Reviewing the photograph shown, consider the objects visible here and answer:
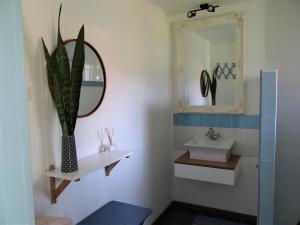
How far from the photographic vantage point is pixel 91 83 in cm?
177

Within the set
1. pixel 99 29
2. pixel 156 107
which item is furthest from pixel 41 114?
pixel 156 107

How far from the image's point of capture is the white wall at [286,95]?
8.13 feet

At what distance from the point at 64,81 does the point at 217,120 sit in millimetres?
2005

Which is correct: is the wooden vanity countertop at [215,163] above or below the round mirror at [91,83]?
below

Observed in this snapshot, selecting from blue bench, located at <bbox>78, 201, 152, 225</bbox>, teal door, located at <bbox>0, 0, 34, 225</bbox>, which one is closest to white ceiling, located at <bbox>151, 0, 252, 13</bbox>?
blue bench, located at <bbox>78, 201, 152, 225</bbox>

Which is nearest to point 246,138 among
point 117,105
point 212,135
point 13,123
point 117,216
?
point 212,135

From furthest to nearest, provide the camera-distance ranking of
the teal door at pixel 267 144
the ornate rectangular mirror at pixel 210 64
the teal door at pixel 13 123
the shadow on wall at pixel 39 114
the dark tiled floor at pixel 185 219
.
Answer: the dark tiled floor at pixel 185 219, the ornate rectangular mirror at pixel 210 64, the teal door at pixel 267 144, the shadow on wall at pixel 39 114, the teal door at pixel 13 123

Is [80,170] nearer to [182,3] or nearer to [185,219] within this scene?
[185,219]

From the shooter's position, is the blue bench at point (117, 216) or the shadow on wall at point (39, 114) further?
the blue bench at point (117, 216)

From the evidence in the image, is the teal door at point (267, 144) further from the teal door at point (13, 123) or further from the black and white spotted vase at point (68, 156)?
the teal door at point (13, 123)

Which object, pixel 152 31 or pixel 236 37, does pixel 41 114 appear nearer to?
pixel 152 31

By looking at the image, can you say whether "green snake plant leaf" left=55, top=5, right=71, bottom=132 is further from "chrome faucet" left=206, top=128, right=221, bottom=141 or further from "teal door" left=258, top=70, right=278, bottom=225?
"chrome faucet" left=206, top=128, right=221, bottom=141

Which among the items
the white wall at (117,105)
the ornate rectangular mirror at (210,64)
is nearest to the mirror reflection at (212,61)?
the ornate rectangular mirror at (210,64)

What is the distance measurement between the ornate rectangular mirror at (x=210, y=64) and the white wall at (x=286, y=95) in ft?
1.07
